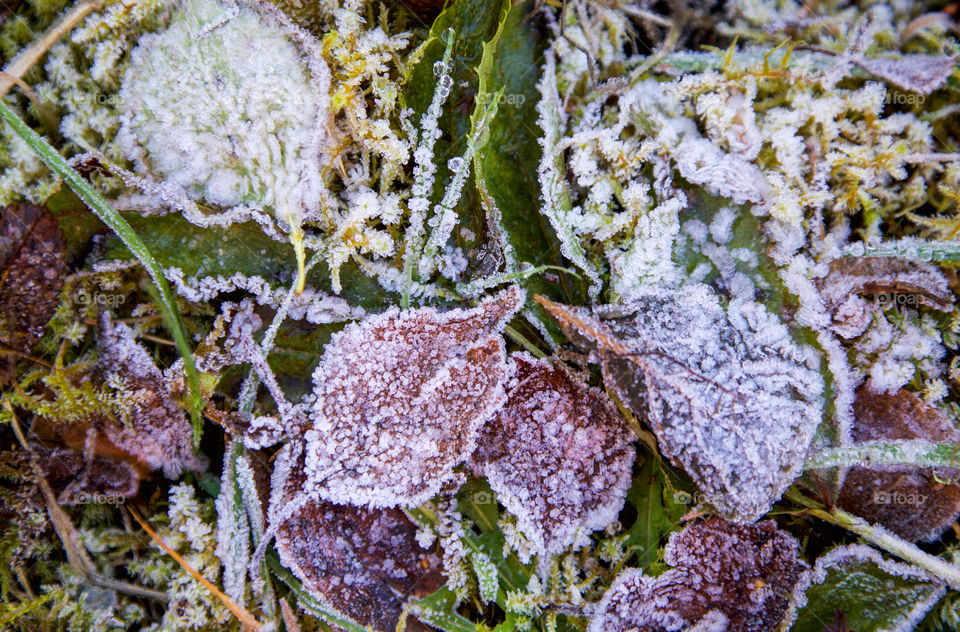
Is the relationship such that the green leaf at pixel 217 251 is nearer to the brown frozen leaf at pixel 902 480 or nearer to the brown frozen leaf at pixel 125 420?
the brown frozen leaf at pixel 125 420

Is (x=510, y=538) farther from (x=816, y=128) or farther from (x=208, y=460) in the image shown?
(x=816, y=128)

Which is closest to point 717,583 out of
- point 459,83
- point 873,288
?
point 873,288

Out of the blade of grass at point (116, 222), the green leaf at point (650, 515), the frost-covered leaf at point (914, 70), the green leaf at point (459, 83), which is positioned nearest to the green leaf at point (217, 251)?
the blade of grass at point (116, 222)

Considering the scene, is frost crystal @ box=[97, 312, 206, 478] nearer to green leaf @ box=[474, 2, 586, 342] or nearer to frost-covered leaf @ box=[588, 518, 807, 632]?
green leaf @ box=[474, 2, 586, 342]

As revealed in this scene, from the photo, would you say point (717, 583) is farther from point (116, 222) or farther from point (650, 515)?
point (116, 222)

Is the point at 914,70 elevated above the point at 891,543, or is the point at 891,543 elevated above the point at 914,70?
the point at 914,70

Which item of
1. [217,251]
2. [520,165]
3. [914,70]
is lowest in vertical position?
[217,251]
